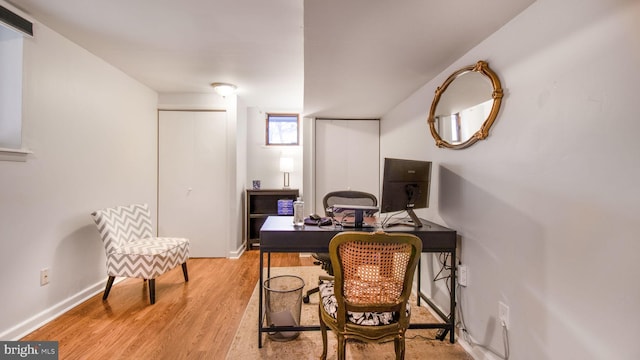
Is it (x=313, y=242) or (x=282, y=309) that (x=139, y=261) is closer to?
(x=282, y=309)

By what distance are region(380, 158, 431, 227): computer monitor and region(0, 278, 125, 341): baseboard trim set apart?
2.69 m

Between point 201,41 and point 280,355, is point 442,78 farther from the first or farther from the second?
point 280,355

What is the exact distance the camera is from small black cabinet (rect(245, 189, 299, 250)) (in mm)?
4406

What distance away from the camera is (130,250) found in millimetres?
2576

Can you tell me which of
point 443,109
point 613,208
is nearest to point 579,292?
point 613,208

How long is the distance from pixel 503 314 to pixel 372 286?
778mm

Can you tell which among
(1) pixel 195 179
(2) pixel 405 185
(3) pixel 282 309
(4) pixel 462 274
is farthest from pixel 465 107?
(1) pixel 195 179

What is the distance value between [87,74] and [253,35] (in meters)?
1.68

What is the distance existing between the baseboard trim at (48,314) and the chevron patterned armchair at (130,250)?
6.1 inches

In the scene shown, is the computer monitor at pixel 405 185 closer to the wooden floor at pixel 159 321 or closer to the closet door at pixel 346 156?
the wooden floor at pixel 159 321

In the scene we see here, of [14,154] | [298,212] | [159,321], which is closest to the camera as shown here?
[14,154]

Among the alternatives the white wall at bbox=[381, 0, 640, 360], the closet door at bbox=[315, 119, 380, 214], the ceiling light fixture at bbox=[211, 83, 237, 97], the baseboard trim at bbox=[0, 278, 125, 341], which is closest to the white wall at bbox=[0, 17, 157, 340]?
the baseboard trim at bbox=[0, 278, 125, 341]

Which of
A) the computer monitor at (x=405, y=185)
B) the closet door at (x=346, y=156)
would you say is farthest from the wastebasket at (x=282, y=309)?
the closet door at (x=346, y=156)

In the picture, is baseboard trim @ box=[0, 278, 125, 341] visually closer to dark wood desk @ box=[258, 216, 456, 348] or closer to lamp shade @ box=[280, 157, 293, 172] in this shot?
dark wood desk @ box=[258, 216, 456, 348]
